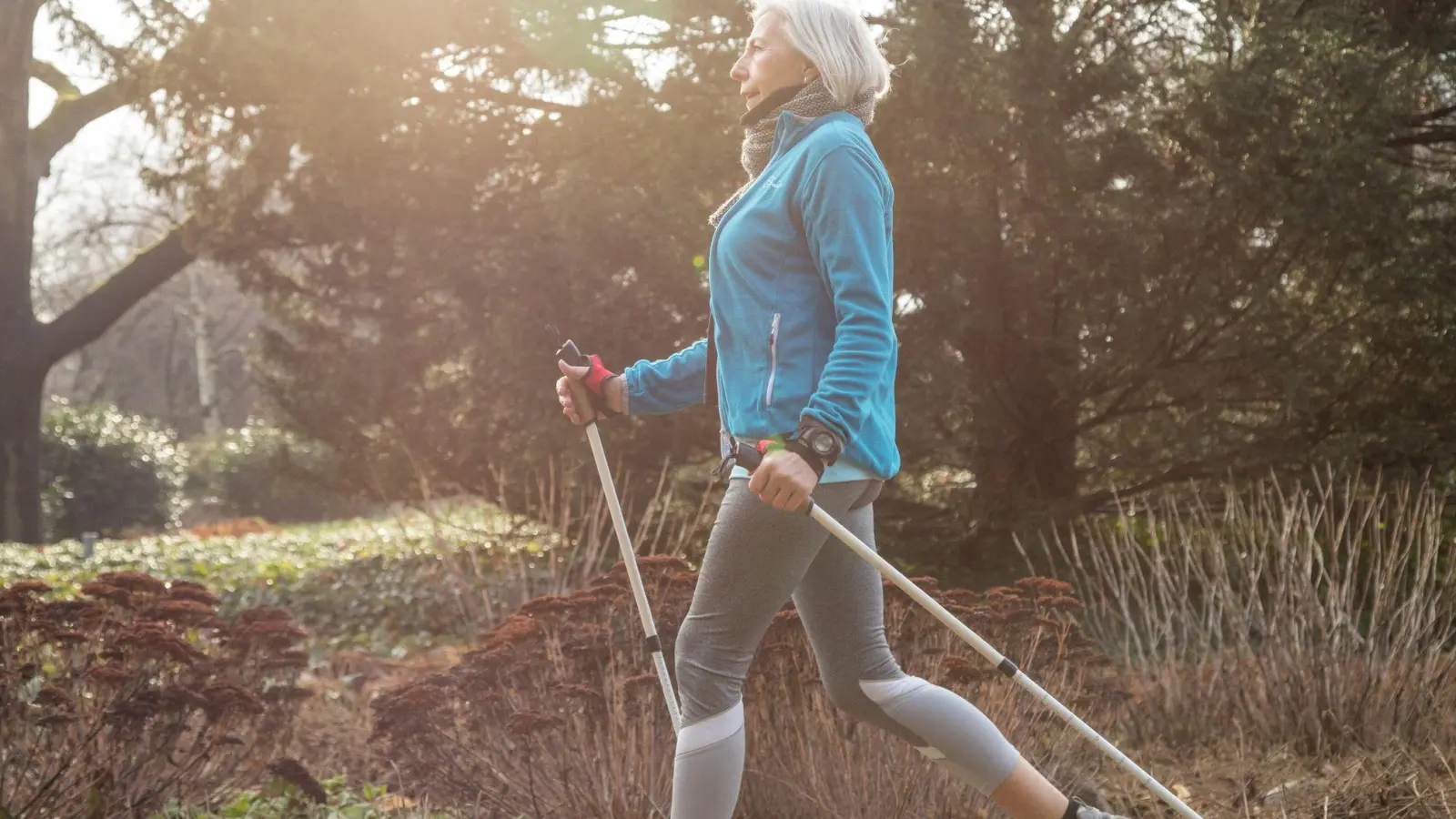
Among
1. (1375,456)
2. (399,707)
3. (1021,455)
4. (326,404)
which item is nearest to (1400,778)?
(399,707)

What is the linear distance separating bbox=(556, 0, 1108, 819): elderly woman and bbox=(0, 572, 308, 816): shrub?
1.59 meters

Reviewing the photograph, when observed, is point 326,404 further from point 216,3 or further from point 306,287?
point 216,3

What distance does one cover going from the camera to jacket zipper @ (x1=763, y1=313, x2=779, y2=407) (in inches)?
101

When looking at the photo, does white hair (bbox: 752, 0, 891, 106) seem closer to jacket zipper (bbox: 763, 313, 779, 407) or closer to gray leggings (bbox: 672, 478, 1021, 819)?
jacket zipper (bbox: 763, 313, 779, 407)

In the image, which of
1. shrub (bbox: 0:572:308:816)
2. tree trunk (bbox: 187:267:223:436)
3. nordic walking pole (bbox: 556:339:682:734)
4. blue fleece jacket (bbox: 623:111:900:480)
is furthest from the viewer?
tree trunk (bbox: 187:267:223:436)

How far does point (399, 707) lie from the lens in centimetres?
389

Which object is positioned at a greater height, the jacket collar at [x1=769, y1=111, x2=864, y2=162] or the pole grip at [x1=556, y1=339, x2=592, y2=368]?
the jacket collar at [x1=769, y1=111, x2=864, y2=162]

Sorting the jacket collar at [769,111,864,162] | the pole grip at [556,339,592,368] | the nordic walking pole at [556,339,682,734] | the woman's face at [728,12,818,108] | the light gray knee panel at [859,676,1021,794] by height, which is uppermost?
the woman's face at [728,12,818,108]

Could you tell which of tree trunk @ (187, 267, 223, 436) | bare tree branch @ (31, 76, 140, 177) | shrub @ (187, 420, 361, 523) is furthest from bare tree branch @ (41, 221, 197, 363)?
tree trunk @ (187, 267, 223, 436)

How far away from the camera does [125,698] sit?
12.2 feet

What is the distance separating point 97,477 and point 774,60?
59.4 ft

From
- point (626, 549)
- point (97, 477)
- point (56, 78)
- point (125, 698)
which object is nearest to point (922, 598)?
point (626, 549)

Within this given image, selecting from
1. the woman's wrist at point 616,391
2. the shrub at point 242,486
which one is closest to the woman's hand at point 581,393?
the woman's wrist at point 616,391

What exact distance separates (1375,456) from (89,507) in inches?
643
